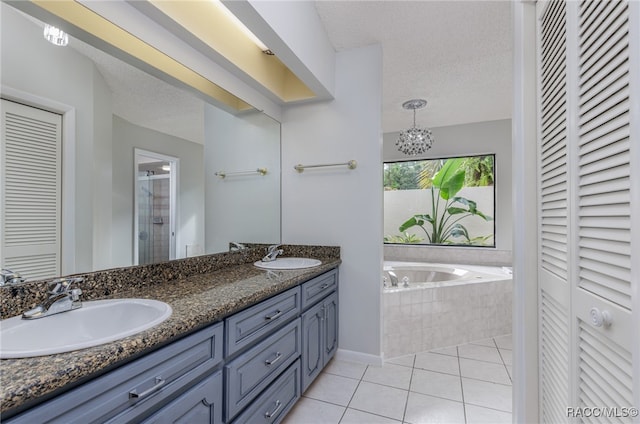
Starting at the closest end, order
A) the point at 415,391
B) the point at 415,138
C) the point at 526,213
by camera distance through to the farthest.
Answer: the point at 526,213
the point at 415,391
the point at 415,138

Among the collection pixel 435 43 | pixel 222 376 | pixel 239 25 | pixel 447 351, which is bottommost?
pixel 447 351

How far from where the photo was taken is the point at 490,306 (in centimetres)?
274

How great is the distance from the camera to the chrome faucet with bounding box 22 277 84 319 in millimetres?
882

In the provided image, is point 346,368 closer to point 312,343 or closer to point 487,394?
point 312,343

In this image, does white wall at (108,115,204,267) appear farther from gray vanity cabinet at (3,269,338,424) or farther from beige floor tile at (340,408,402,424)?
beige floor tile at (340,408,402,424)

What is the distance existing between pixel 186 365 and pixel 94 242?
68 cm

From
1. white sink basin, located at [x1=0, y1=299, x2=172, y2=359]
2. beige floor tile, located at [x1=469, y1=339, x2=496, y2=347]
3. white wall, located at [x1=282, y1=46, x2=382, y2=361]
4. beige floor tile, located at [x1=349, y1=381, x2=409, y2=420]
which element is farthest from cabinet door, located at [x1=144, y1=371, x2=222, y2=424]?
beige floor tile, located at [x1=469, y1=339, x2=496, y2=347]

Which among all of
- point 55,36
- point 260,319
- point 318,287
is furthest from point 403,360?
point 55,36

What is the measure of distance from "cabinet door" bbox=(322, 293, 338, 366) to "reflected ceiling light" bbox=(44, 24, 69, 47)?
1864 millimetres

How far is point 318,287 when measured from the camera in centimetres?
191

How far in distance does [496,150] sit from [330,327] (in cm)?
309

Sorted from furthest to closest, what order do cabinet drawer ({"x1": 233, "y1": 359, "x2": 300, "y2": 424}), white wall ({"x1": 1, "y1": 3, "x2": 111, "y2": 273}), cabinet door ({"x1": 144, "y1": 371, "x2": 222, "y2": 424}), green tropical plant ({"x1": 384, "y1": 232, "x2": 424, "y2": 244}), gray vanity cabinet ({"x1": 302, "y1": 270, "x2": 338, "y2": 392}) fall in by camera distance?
green tropical plant ({"x1": 384, "y1": 232, "x2": 424, "y2": 244})
gray vanity cabinet ({"x1": 302, "y1": 270, "x2": 338, "y2": 392})
cabinet drawer ({"x1": 233, "y1": 359, "x2": 300, "y2": 424})
white wall ({"x1": 1, "y1": 3, "x2": 111, "y2": 273})
cabinet door ({"x1": 144, "y1": 371, "x2": 222, "y2": 424})

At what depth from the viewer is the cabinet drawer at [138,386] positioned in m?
0.62

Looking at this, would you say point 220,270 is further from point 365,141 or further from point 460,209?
point 460,209
